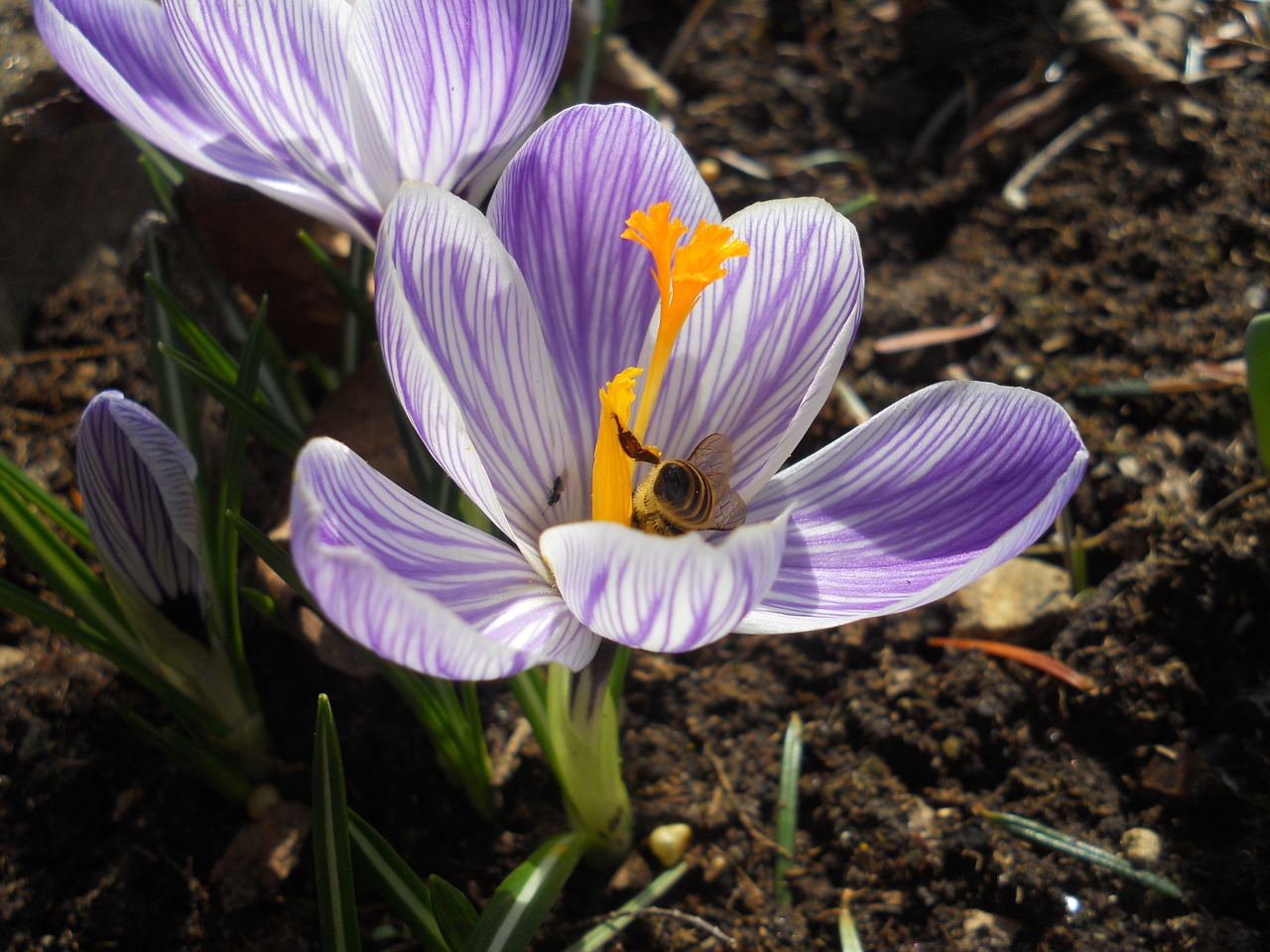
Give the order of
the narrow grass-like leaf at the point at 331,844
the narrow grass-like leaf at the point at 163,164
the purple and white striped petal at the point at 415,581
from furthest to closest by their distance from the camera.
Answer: the narrow grass-like leaf at the point at 163,164
the narrow grass-like leaf at the point at 331,844
the purple and white striped petal at the point at 415,581

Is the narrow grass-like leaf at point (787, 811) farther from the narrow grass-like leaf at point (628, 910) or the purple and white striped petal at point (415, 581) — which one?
the purple and white striped petal at point (415, 581)

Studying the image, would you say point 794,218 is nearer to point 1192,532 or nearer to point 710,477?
point 710,477

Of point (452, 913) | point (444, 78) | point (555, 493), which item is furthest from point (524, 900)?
point (444, 78)

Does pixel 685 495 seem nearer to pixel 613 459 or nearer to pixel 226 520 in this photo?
pixel 613 459

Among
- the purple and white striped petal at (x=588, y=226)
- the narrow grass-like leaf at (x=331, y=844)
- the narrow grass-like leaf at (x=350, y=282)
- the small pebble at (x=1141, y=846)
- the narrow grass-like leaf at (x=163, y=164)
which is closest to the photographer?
the narrow grass-like leaf at (x=331, y=844)

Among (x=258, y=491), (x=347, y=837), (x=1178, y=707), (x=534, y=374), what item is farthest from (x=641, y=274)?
(x=1178, y=707)

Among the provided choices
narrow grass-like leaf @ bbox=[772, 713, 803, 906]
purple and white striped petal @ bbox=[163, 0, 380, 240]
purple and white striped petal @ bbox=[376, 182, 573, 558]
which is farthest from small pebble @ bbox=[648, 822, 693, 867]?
purple and white striped petal @ bbox=[163, 0, 380, 240]

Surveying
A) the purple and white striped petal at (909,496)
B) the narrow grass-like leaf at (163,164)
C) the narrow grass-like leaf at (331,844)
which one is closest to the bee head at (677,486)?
the purple and white striped petal at (909,496)
